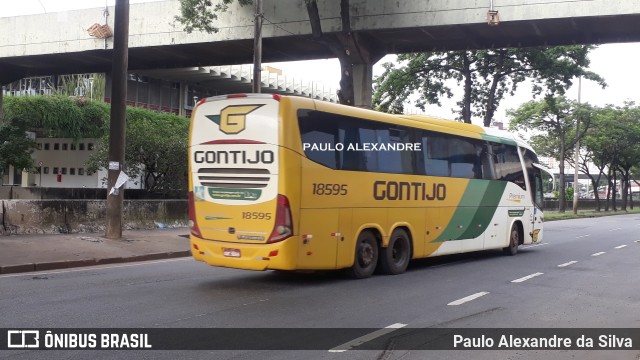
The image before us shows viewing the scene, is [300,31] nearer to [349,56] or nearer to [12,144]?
[349,56]

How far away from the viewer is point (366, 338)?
23.0ft

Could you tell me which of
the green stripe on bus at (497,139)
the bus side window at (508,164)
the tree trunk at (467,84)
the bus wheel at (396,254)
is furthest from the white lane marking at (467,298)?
the tree trunk at (467,84)

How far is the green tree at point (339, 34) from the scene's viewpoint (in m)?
20.5

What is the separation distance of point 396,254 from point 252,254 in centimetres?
389

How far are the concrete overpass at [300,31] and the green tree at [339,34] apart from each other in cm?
42

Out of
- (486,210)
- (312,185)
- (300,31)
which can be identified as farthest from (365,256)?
(300,31)

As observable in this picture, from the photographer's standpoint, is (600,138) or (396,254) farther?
(600,138)

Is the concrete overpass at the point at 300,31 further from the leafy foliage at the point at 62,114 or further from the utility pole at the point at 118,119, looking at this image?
the utility pole at the point at 118,119

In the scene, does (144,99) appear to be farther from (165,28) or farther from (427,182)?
(427,182)

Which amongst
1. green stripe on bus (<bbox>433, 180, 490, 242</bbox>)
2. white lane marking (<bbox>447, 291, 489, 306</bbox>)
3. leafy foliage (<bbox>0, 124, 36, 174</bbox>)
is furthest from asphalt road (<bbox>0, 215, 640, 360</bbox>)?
leafy foliage (<bbox>0, 124, 36, 174</bbox>)

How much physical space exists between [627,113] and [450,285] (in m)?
50.4

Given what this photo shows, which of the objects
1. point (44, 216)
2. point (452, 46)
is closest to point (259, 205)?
point (44, 216)

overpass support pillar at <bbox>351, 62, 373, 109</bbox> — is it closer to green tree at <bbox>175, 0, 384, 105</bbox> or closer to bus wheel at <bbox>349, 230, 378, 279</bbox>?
green tree at <bbox>175, 0, 384, 105</bbox>

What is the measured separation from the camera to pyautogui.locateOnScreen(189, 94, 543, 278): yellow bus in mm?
9930
